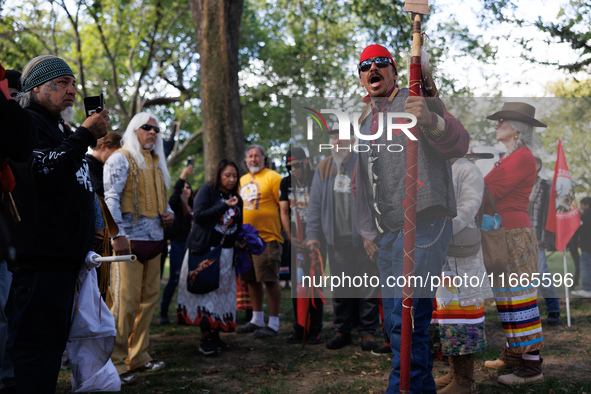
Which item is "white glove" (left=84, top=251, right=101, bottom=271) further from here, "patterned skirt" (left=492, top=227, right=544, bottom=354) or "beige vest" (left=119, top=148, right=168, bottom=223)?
"patterned skirt" (left=492, top=227, right=544, bottom=354)

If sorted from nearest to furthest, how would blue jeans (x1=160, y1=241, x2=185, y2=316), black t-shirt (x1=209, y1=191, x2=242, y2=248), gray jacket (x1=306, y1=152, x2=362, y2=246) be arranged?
gray jacket (x1=306, y1=152, x2=362, y2=246), black t-shirt (x1=209, y1=191, x2=242, y2=248), blue jeans (x1=160, y1=241, x2=185, y2=316)

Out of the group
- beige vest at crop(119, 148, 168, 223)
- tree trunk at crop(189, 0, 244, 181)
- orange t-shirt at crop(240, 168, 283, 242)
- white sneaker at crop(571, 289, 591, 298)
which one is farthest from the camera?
tree trunk at crop(189, 0, 244, 181)

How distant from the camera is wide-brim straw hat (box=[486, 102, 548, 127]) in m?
4.11

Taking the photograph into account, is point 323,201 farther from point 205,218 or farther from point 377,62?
point 377,62

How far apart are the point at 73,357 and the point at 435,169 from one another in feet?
7.69

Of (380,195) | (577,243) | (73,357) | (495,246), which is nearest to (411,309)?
(380,195)

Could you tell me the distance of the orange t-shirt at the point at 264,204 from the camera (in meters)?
6.42

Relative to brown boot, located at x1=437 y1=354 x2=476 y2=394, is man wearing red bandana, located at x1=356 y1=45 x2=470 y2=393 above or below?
above

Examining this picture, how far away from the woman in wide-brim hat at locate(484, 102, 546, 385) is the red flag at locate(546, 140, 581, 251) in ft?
2.51

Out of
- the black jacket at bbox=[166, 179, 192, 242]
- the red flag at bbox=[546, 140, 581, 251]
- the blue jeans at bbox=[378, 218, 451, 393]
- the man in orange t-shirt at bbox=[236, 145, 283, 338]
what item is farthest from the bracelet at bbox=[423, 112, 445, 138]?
the black jacket at bbox=[166, 179, 192, 242]

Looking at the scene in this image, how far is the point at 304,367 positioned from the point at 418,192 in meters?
2.34

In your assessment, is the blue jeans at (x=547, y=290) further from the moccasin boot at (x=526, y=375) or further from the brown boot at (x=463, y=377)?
the brown boot at (x=463, y=377)

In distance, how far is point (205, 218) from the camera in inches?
205

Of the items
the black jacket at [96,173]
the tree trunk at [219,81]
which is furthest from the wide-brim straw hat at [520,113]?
the tree trunk at [219,81]
